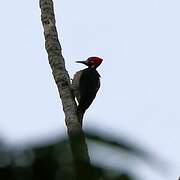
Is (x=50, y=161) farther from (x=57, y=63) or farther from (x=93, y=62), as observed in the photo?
(x=93, y=62)

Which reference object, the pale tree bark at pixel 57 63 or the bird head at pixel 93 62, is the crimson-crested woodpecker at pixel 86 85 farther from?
the pale tree bark at pixel 57 63

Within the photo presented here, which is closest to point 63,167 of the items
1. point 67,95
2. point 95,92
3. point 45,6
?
point 67,95

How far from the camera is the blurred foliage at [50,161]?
3.28 ft

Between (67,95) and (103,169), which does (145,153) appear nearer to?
(103,169)

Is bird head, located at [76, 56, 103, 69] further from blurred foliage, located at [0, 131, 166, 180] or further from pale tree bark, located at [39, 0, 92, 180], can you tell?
blurred foliage, located at [0, 131, 166, 180]

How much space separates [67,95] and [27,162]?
536 centimetres

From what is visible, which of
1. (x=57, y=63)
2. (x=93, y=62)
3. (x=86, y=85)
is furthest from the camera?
(x=93, y=62)

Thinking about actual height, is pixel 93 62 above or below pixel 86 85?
above

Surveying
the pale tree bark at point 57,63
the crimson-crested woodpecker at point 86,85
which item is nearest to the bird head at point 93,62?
the crimson-crested woodpecker at point 86,85

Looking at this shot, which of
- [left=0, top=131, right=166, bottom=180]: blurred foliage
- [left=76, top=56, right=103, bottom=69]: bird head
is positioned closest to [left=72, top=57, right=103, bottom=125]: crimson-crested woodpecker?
[left=76, top=56, right=103, bottom=69]: bird head

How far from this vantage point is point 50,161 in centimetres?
101

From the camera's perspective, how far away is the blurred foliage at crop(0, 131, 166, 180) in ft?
3.28

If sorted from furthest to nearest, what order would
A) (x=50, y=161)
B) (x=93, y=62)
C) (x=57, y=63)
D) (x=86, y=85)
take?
(x=93, y=62) < (x=86, y=85) < (x=57, y=63) < (x=50, y=161)

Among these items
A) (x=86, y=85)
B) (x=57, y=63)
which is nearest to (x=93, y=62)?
(x=86, y=85)
